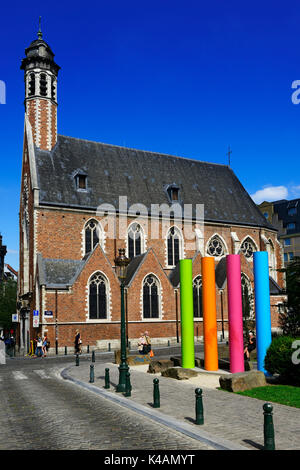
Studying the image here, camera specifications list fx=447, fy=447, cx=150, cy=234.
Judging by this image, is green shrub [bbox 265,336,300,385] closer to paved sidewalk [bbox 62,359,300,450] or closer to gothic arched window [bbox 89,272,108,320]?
paved sidewalk [bbox 62,359,300,450]

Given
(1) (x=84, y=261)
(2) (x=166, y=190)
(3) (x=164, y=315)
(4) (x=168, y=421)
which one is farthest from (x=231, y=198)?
(4) (x=168, y=421)

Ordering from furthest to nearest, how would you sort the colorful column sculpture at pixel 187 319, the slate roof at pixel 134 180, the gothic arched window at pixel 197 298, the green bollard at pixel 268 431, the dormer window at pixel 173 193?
1. the dormer window at pixel 173 193
2. the gothic arched window at pixel 197 298
3. the slate roof at pixel 134 180
4. the colorful column sculpture at pixel 187 319
5. the green bollard at pixel 268 431

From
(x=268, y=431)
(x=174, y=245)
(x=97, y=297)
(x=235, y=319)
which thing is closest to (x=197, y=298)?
(x=174, y=245)

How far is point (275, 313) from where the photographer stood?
41844 mm

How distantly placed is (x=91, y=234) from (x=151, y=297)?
7329 millimetres

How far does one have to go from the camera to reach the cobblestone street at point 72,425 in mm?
8328

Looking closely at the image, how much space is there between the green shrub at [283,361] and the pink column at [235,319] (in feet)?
7.41

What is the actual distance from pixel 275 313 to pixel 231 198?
1336 cm

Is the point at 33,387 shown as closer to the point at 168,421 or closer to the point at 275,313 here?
the point at 168,421

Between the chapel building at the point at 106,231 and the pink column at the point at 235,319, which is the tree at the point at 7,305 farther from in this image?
the pink column at the point at 235,319

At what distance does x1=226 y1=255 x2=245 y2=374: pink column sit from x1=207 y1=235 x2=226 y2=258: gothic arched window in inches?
984

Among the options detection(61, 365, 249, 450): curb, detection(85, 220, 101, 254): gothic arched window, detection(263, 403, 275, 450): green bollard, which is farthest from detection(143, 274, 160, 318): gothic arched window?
detection(263, 403, 275, 450): green bollard

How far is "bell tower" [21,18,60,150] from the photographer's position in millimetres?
39625

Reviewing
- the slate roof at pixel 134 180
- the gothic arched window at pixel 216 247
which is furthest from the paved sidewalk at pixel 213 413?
the gothic arched window at pixel 216 247
